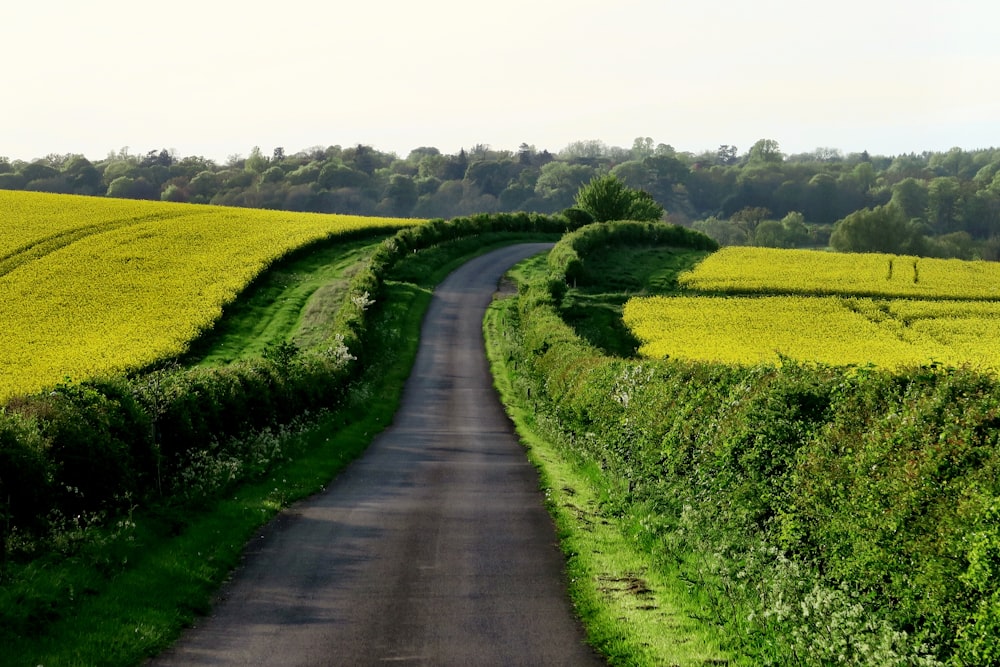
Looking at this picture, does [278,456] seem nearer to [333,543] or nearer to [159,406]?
[159,406]

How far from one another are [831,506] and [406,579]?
683 centimetres

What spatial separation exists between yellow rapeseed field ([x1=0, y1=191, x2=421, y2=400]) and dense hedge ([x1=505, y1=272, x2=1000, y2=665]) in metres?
18.0

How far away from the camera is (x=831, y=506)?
1191 cm

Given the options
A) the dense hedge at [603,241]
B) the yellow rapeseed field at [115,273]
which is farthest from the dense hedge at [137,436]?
the dense hedge at [603,241]

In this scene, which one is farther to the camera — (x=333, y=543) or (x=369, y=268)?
(x=369, y=268)

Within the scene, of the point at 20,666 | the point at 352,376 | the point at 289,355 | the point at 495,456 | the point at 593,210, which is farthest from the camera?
the point at 593,210

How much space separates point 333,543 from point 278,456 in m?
7.81

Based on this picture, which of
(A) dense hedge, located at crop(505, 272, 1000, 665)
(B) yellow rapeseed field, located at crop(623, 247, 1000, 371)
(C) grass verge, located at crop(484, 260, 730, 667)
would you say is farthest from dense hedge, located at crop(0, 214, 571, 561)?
(B) yellow rapeseed field, located at crop(623, 247, 1000, 371)

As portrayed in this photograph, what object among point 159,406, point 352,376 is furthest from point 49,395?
point 352,376

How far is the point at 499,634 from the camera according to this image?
12.5 metres

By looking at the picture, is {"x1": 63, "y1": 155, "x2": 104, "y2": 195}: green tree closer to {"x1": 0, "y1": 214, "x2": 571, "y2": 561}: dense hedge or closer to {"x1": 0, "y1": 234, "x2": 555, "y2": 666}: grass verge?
{"x1": 0, "y1": 214, "x2": 571, "y2": 561}: dense hedge

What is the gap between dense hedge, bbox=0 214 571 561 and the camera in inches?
576

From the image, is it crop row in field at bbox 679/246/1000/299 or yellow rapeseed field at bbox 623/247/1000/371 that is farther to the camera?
crop row in field at bbox 679/246/1000/299

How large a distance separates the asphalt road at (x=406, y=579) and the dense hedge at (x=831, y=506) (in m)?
2.40
